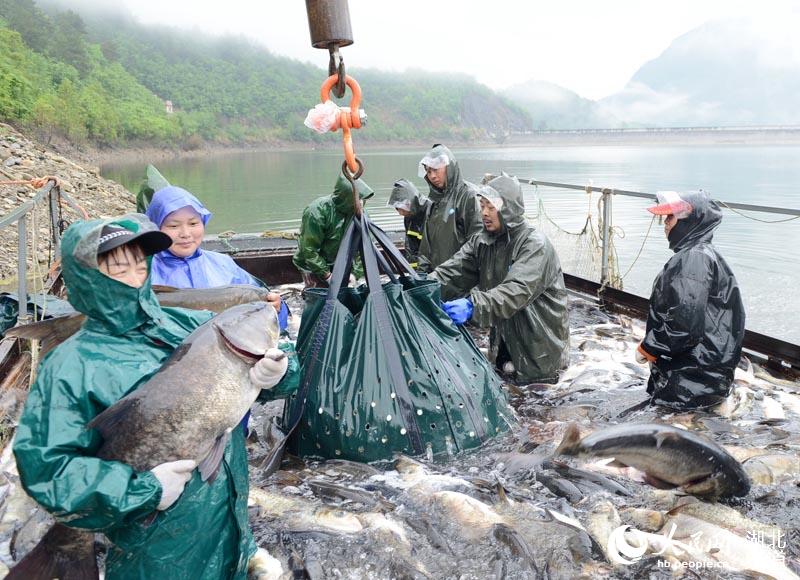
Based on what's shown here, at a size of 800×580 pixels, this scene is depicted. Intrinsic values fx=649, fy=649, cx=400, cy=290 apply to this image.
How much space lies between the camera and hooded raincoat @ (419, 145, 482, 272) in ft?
22.7

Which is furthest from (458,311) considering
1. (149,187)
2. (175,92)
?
(175,92)

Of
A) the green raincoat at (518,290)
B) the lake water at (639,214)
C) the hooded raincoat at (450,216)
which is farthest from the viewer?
the lake water at (639,214)

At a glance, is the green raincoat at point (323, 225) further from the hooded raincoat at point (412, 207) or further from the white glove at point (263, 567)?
the white glove at point (263, 567)

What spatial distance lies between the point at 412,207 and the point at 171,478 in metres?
6.22

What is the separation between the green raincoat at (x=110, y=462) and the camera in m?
1.88

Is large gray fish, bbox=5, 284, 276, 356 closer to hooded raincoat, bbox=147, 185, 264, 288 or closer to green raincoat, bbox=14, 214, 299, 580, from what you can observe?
hooded raincoat, bbox=147, 185, 264, 288

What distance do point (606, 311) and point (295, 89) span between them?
12707cm

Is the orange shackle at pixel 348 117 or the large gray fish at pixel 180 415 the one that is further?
the orange shackle at pixel 348 117

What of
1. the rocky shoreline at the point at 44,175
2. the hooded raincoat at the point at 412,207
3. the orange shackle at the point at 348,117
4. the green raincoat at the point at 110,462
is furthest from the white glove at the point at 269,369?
the rocky shoreline at the point at 44,175

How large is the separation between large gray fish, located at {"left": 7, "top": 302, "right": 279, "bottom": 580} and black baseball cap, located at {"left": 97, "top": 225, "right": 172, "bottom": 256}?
0.33 m

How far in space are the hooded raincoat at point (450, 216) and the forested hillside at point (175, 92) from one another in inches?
1243

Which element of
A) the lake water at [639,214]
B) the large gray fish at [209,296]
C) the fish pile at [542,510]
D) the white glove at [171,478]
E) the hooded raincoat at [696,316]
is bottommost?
the lake water at [639,214]

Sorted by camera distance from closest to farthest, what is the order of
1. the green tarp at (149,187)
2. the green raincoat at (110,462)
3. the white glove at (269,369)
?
the green raincoat at (110,462)
the white glove at (269,369)
the green tarp at (149,187)

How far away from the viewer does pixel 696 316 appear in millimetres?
4465
